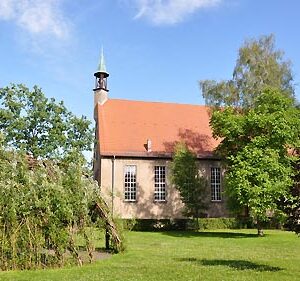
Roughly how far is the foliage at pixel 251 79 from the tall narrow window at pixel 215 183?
869cm

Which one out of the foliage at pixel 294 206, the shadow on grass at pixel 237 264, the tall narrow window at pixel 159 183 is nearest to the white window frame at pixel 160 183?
the tall narrow window at pixel 159 183

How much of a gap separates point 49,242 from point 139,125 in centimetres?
Answer: 2599

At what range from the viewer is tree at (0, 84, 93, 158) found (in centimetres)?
3831

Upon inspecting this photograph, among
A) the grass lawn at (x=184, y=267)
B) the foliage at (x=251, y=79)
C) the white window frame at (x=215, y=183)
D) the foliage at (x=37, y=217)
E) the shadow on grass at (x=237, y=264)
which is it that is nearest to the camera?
the grass lawn at (x=184, y=267)

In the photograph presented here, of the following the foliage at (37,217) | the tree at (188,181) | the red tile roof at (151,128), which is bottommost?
the foliage at (37,217)

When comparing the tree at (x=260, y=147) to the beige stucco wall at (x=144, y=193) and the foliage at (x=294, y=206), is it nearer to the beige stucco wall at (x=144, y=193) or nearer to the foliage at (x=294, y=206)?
the beige stucco wall at (x=144, y=193)

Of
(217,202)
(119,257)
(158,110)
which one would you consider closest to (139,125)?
(158,110)

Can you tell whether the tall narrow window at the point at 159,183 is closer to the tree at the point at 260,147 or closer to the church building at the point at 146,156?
the church building at the point at 146,156

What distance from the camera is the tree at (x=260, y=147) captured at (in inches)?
1007

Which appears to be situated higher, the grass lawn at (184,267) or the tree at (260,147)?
the tree at (260,147)

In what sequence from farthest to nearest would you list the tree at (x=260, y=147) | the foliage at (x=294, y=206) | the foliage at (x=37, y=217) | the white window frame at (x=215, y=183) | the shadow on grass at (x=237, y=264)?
the white window frame at (x=215, y=183) → the tree at (x=260, y=147) → the foliage at (x=37, y=217) → the shadow on grass at (x=237, y=264) → the foliage at (x=294, y=206)

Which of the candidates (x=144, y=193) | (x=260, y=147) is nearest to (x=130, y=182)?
(x=144, y=193)

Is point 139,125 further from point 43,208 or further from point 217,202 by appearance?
point 43,208

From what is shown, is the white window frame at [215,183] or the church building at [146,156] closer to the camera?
the church building at [146,156]
